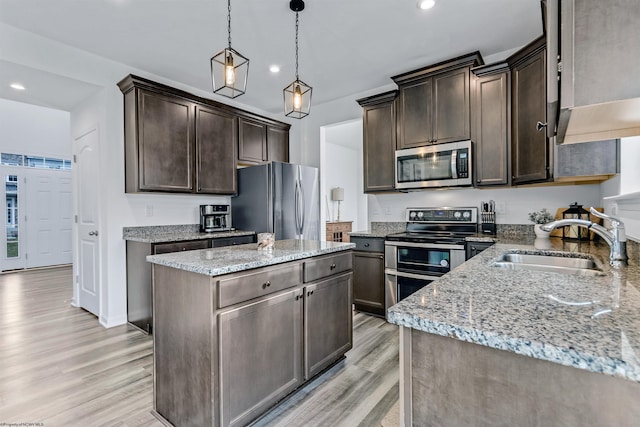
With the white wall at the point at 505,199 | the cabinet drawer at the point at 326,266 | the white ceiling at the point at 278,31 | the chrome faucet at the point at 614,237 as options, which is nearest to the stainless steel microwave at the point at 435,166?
the white wall at the point at 505,199

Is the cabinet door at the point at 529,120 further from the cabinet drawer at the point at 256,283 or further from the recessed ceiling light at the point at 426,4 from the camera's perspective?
the cabinet drawer at the point at 256,283

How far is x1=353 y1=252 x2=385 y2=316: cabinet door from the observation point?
11.2 ft

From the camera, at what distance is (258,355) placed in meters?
1.71

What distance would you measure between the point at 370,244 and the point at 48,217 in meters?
6.83

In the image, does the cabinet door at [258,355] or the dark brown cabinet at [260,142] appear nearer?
the cabinet door at [258,355]

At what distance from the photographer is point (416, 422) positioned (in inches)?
30.2

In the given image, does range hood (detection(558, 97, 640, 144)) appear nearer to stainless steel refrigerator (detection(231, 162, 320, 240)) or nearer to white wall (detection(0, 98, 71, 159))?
stainless steel refrigerator (detection(231, 162, 320, 240))

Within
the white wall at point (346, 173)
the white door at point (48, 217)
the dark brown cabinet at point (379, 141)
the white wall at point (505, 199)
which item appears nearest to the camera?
the white wall at point (505, 199)

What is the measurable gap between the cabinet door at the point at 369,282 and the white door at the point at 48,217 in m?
6.52

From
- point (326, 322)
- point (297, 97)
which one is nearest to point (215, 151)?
point (297, 97)

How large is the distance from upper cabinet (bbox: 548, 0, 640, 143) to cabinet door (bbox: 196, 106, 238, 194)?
3.66 m

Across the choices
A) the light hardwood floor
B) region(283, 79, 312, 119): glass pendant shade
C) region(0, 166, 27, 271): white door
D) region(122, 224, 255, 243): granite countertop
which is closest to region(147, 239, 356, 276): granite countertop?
the light hardwood floor

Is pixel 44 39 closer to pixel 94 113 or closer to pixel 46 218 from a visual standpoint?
pixel 94 113

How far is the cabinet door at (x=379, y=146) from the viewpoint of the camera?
361 centimetres
